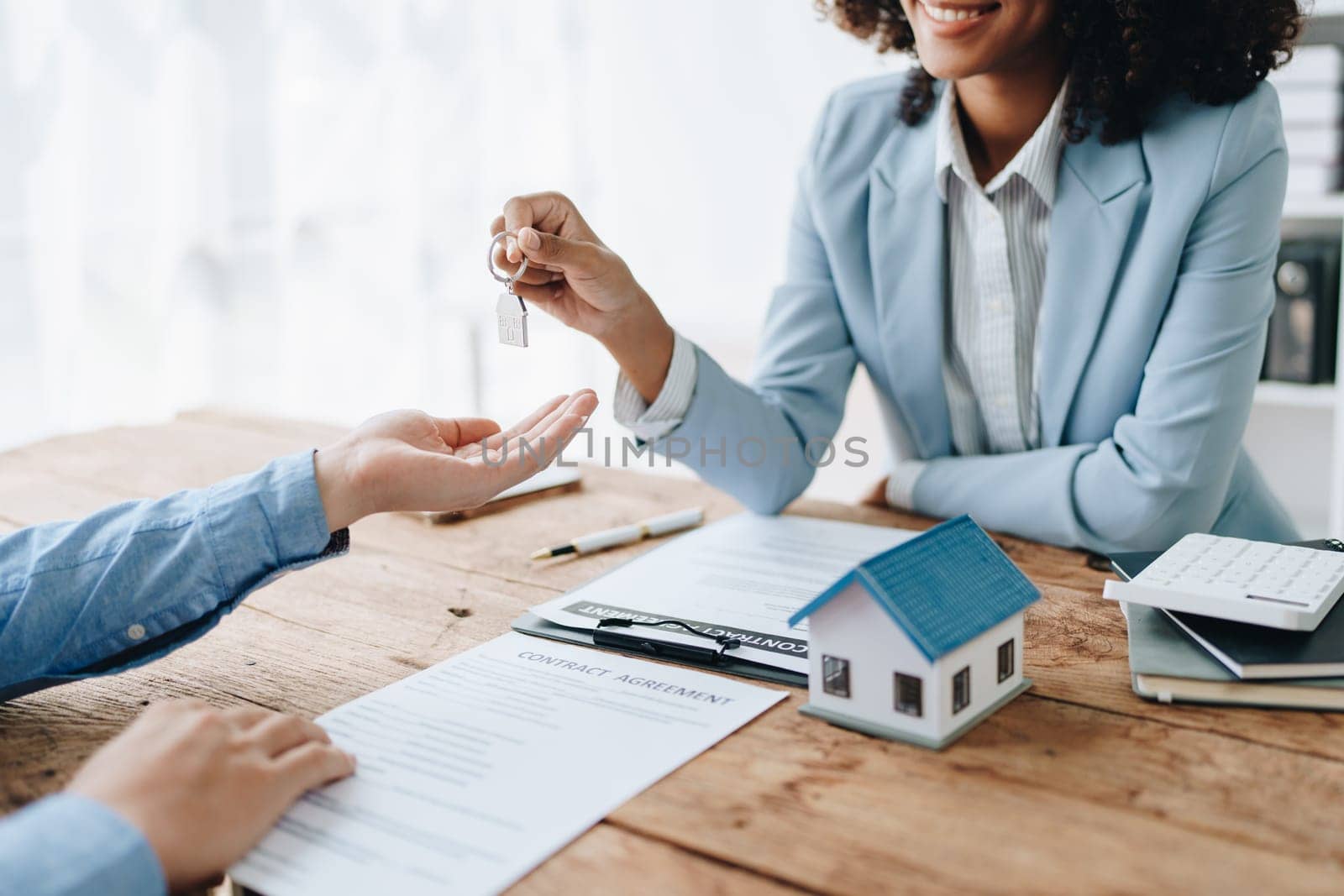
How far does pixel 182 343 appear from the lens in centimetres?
275

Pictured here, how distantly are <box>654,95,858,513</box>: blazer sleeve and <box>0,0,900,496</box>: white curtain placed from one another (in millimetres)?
1301

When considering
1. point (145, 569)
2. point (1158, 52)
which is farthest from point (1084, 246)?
point (145, 569)

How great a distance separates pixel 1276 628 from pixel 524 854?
561mm

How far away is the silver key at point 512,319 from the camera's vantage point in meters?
1.11

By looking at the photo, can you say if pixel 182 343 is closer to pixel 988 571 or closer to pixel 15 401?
pixel 15 401

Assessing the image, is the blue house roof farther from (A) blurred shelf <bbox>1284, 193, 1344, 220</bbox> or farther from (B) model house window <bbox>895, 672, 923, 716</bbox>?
(A) blurred shelf <bbox>1284, 193, 1344, 220</bbox>

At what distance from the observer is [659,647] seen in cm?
91

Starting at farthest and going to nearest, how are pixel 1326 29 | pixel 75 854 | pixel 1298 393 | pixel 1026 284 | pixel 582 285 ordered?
pixel 1298 393 < pixel 1326 29 < pixel 1026 284 < pixel 582 285 < pixel 75 854

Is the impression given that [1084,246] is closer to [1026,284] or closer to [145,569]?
[1026,284]

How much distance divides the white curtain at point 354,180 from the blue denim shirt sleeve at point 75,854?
2070mm

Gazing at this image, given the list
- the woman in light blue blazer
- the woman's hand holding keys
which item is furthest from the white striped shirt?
the woman's hand holding keys

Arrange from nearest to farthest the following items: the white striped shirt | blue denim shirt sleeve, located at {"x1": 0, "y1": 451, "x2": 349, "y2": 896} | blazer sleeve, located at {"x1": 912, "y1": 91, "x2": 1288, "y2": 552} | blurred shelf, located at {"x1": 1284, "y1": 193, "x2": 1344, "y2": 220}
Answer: blue denim shirt sleeve, located at {"x1": 0, "y1": 451, "x2": 349, "y2": 896} → blazer sleeve, located at {"x1": 912, "y1": 91, "x2": 1288, "y2": 552} → the white striped shirt → blurred shelf, located at {"x1": 1284, "y1": 193, "x2": 1344, "y2": 220}

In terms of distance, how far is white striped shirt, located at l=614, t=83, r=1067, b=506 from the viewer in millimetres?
1363

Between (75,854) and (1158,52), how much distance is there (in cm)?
126
